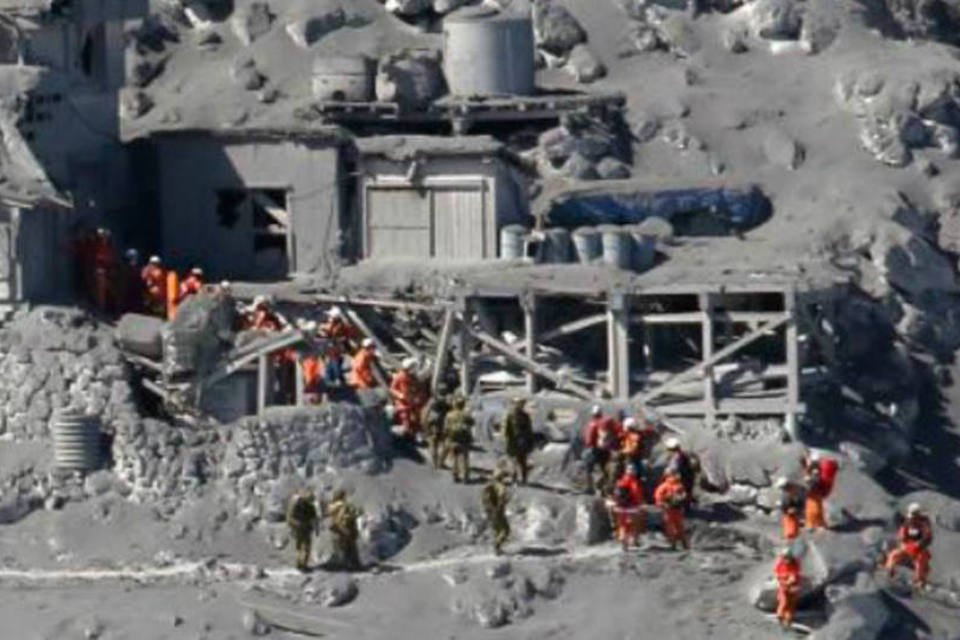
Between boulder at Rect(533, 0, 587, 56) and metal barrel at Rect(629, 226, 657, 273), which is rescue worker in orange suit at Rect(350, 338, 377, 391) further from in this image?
boulder at Rect(533, 0, 587, 56)

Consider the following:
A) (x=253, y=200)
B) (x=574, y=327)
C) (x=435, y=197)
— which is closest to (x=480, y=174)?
(x=435, y=197)

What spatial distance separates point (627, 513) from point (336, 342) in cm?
637

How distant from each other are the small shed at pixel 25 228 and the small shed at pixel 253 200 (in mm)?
4105

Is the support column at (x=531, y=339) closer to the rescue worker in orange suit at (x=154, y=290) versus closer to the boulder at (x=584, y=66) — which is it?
the rescue worker in orange suit at (x=154, y=290)

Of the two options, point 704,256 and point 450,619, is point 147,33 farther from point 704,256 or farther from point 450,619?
point 450,619

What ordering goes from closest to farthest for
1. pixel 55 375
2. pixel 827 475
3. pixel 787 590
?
pixel 787 590 → pixel 827 475 → pixel 55 375

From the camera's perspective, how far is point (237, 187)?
96.4 metres

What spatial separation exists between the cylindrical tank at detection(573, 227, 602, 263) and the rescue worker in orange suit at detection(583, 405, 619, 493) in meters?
5.07

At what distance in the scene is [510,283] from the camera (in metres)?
92.8

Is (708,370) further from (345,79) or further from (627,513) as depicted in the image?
(345,79)

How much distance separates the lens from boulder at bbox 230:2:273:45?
10381cm

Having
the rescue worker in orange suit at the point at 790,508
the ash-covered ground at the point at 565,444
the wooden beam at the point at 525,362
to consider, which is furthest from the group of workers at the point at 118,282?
the rescue worker in orange suit at the point at 790,508

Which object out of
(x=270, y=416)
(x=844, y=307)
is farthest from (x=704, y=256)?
(x=270, y=416)

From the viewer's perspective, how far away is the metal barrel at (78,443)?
297 ft
